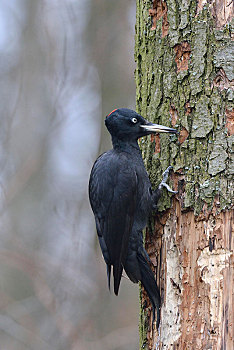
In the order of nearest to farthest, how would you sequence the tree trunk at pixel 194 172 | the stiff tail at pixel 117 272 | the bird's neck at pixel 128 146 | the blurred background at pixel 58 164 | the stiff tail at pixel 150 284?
the tree trunk at pixel 194 172 < the stiff tail at pixel 150 284 < the stiff tail at pixel 117 272 < the bird's neck at pixel 128 146 < the blurred background at pixel 58 164

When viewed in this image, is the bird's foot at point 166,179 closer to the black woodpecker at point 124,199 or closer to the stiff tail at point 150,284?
the black woodpecker at point 124,199

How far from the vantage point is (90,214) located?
5215 mm

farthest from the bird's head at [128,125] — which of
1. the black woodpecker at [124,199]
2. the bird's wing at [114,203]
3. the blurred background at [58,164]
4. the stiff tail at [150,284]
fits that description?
the blurred background at [58,164]

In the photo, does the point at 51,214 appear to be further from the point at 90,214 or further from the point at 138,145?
the point at 138,145

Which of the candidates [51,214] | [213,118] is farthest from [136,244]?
[51,214]

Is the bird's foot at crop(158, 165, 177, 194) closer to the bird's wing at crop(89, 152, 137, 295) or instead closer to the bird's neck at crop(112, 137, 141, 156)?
the bird's wing at crop(89, 152, 137, 295)

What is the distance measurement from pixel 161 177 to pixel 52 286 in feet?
9.08

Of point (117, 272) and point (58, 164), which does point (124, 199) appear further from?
point (58, 164)

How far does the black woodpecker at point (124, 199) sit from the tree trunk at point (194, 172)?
0.09 meters

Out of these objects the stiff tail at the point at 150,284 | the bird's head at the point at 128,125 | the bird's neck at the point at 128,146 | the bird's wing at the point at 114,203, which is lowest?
the stiff tail at the point at 150,284

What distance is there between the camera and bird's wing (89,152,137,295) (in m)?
2.54

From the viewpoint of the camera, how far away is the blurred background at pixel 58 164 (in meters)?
4.84

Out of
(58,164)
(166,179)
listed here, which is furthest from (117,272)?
(58,164)

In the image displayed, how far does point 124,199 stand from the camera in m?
2.63
